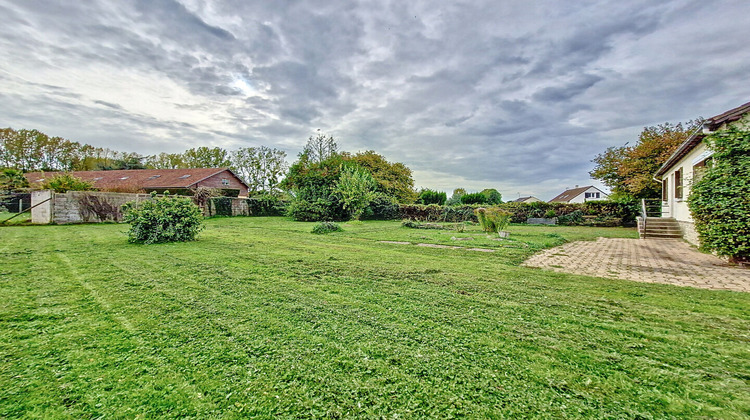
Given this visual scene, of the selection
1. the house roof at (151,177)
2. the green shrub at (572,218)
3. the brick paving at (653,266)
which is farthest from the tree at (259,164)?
the brick paving at (653,266)

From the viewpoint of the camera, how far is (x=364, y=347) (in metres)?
2.03

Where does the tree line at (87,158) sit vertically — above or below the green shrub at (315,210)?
above

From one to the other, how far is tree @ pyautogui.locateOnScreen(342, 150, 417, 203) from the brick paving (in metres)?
21.7

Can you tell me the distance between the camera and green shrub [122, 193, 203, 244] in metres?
7.25

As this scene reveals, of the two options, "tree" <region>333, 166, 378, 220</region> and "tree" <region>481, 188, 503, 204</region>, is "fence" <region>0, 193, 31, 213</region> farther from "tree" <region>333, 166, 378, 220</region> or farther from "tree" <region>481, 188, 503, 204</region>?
"tree" <region>481, 188, 503, 204</region>

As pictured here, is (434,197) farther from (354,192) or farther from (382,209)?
(354,192)

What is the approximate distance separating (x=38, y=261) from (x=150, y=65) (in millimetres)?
9622

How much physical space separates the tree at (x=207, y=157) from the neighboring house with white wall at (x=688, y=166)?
152ft

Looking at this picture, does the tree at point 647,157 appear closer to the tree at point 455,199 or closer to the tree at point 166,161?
the tree at point 455,199

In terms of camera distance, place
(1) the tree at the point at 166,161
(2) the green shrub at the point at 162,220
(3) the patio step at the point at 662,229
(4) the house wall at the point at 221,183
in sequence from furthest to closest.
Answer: (1) the tree at the point at 166,161, (4) the house wall at the point at 221,183, (3) the patio step at the point at 662,229, (2) the green shrub at the point at 162,220

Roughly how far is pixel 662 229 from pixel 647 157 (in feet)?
29.6

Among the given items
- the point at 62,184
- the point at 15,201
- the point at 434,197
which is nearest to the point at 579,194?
the point at 434,197

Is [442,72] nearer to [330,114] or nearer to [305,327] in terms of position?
[330,114]

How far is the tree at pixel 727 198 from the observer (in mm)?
5164
